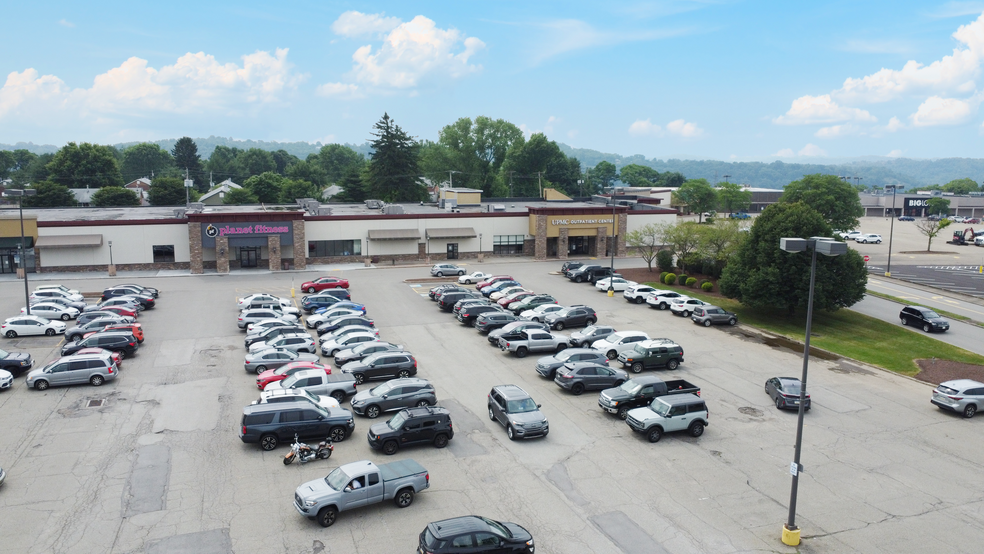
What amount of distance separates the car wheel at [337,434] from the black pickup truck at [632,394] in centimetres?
1052

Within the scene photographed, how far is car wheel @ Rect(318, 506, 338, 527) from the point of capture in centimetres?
1880

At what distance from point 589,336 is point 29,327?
31281 millimetres

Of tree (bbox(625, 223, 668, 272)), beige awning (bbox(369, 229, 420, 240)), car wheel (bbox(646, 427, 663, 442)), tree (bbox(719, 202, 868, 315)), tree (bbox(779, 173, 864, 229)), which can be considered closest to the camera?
car wheel (bbox(646, 427, 663, 442))

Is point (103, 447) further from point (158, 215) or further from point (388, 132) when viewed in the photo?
point (388, 132)

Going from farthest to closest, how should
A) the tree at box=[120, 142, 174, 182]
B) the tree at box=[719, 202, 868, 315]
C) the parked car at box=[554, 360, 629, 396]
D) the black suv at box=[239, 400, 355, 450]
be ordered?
the tree at box=[120, 142, 174, 182] → the tree at box=[719, 202, 868, 315] → the parked car at box=[554, 360, 629, 396] → the black suv at box=[239, 400, 355, 450]

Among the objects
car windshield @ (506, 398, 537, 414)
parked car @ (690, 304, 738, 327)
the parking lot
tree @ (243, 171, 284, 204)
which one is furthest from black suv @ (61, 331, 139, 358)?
tree @ (243, 171, 284, 204)

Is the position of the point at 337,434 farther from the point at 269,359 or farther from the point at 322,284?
the point at 322,284

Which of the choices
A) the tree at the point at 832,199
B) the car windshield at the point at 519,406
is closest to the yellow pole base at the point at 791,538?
the car windshield at the point at 519,406

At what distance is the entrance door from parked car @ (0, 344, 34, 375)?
31465mm

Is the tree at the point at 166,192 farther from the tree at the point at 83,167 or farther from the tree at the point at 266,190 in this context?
the tree at the point at 83,167

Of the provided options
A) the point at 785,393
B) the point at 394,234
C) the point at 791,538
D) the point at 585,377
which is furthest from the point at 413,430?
the point at 394,234

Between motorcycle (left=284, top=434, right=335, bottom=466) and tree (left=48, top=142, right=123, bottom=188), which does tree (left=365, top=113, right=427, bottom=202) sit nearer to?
tree (left=48, top=142, right=123, bottom=188)

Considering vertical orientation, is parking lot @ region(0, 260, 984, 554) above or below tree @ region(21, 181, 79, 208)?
below

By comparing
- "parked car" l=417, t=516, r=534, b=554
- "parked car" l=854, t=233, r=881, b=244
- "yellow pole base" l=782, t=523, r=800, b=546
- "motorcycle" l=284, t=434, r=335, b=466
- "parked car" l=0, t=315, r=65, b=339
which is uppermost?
"parked car" l=854, t=233, r=881, b=244
